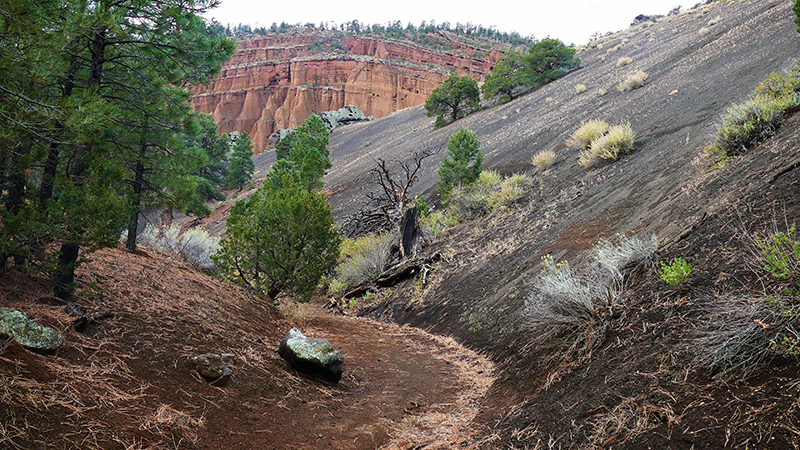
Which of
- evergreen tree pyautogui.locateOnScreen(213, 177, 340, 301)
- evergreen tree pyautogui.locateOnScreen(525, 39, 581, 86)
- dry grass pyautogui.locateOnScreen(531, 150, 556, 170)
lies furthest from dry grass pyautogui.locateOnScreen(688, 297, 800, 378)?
evergreen tree pyautogui.locateOnScreen(525, 39, 581, 86)

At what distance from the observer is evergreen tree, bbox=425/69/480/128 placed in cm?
3631

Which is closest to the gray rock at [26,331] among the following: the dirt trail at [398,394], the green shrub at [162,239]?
the dirt trail at [398,394]

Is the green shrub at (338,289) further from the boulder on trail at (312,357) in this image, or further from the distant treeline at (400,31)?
the distant treeline at (400,31)

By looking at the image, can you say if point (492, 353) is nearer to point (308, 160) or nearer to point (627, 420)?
point (627, 420)

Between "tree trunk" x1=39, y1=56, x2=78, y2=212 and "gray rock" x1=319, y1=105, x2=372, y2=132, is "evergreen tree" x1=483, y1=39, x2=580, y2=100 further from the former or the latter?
"gray rock" x1=319, y1=105, x2=372, y2=132

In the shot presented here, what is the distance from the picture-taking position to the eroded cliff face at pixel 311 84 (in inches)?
3880

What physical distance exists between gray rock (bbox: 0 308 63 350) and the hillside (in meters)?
0.14

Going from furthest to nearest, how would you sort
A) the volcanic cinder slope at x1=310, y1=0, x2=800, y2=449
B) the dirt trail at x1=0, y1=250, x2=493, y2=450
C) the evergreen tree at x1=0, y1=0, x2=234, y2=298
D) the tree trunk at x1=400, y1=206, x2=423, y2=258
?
the tree trunk at x1=400, y1=206, x2=423, y2=258 < the evergreen tree at x1=0, y1=0, x2=234, y2=298 < the dirt trail at x1=0, y1=250, x2=493, y2=450 < the volcanic cinder slope at x1=310, y1=0, x2=800, y2=449

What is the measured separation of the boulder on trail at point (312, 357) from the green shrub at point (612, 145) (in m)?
9.52

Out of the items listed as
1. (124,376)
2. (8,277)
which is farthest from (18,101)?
(124,376)

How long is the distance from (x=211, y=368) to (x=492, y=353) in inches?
163

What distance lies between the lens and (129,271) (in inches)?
246

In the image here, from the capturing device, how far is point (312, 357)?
5453 mm

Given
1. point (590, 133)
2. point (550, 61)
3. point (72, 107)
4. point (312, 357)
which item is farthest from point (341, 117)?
point (72, 107)
